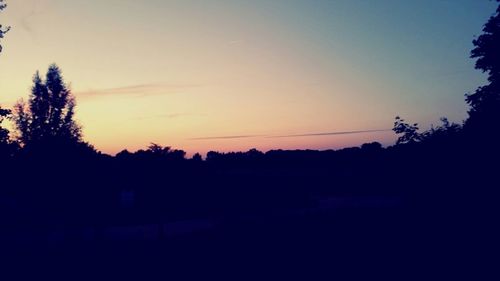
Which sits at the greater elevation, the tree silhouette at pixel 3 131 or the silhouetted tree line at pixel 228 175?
the tree silhouette at pixel 3 131

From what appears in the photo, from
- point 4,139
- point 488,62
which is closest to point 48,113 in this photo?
point 4,139

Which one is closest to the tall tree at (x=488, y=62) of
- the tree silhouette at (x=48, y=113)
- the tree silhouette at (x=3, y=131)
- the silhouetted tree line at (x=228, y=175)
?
the silhouetted tree line at (x=228, y=175)

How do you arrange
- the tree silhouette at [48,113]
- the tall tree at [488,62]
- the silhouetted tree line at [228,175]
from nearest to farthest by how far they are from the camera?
1. the silhouetted tree line at [228,175]
2. the tall tree at [488,62]
3. the tree silhouette at [48,113]

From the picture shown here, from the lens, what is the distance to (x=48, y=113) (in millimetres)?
38750

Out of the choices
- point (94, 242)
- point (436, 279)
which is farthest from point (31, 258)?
point (436, 279)

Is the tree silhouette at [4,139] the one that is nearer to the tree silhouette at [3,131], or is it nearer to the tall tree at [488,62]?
the tree silhouette at [3,131]

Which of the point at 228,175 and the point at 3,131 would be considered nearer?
the point at 3,131

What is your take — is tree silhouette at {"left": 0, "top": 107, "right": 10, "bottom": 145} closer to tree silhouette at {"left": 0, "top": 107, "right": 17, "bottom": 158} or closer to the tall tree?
tree silhouette at {"left": 0, "top": 107, "right": 17, "bottom": 158}

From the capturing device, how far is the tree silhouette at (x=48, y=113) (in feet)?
124

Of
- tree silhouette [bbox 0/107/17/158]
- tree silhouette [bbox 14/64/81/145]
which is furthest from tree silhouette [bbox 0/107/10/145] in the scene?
tree silhouette [bbox 14/64/81/145]

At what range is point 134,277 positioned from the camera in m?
13.0

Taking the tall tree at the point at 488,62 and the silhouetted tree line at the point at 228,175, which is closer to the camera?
the silhouetted tree line at the point at 228,175

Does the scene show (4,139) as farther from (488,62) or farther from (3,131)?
(488,62)

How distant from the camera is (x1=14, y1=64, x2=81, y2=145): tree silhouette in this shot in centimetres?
3769
